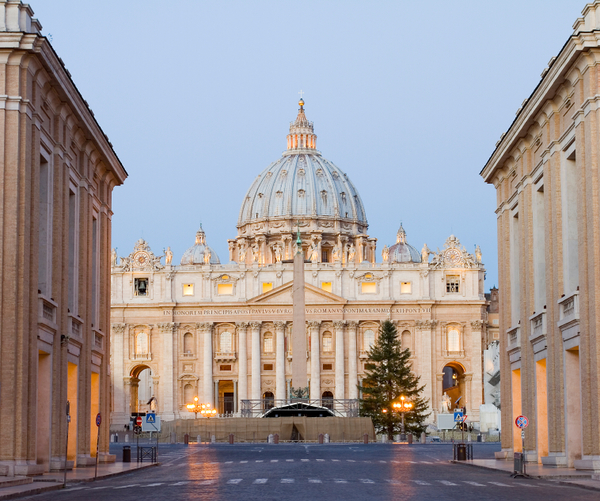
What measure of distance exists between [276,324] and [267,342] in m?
2.92

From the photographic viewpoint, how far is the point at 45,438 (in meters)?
35.3

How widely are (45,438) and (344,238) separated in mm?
135837

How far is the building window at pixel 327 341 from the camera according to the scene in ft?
452

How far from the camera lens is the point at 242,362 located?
451ft

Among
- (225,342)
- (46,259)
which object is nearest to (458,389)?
(225,342)

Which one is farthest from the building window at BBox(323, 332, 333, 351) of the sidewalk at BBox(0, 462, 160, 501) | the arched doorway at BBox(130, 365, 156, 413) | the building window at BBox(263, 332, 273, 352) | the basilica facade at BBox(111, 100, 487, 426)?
the sidewalk at BBox(0, 462, 160, 501)

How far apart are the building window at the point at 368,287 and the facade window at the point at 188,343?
20.6 meters

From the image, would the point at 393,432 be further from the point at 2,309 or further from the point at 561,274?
the point at 2,309

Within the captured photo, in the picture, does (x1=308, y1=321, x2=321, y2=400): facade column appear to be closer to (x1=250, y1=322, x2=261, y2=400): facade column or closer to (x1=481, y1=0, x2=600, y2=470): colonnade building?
(x1=250, y1=322, x2=261, y2=400): facade column

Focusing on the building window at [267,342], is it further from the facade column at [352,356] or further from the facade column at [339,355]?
the facade column at [352,356]

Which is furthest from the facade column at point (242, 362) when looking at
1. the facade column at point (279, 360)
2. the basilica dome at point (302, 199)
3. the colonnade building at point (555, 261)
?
the colonnade building at point (555, 261)

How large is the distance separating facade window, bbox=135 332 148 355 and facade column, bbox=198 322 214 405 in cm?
672

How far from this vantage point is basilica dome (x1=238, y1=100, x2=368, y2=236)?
569 ft

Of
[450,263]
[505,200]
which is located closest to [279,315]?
[450,263]
